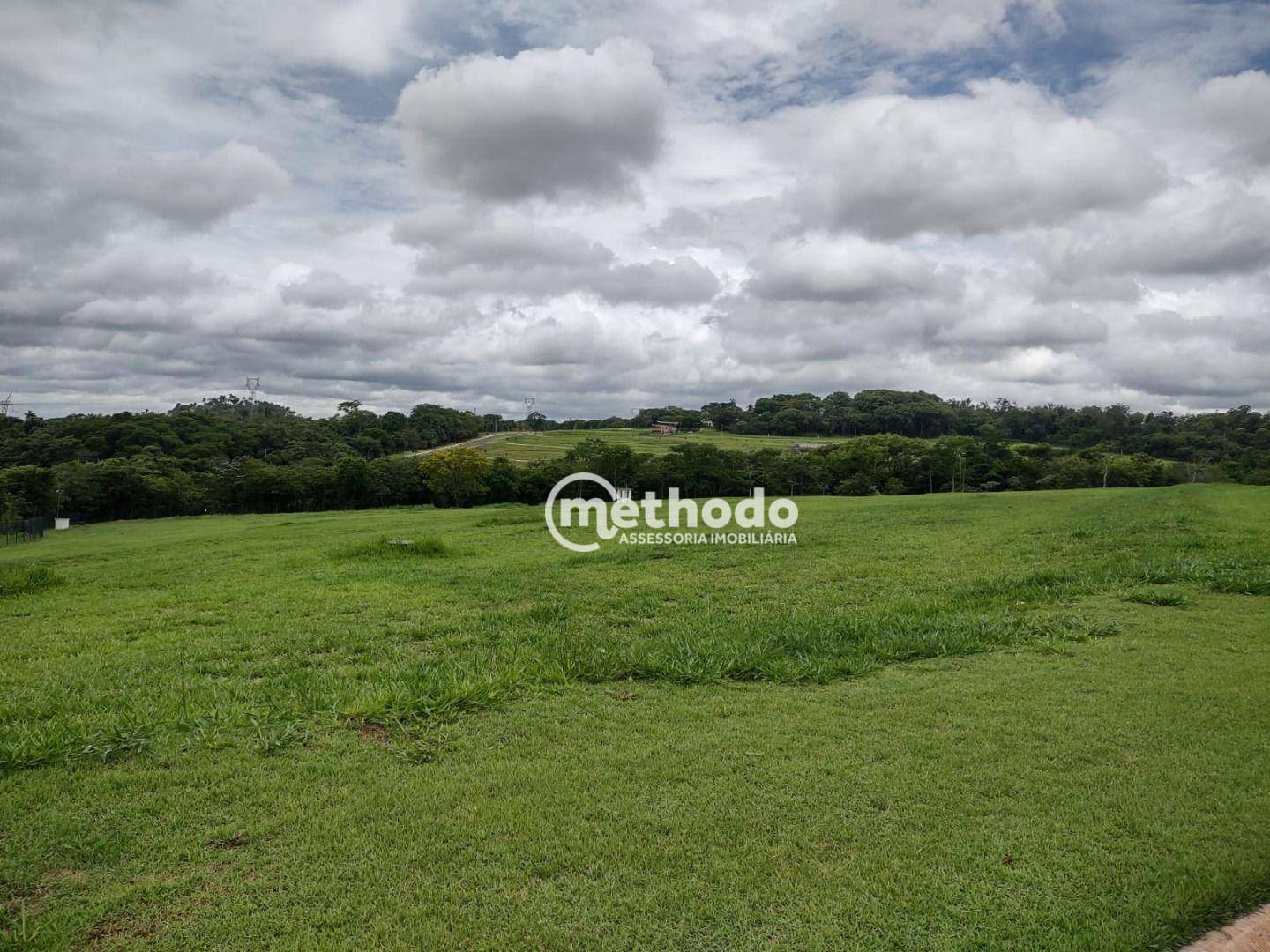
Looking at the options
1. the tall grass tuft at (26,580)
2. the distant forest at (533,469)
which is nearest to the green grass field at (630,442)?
the distant forest at (533,469)

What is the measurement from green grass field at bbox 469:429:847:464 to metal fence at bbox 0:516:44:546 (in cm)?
4060

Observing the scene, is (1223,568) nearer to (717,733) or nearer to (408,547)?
(717,733)

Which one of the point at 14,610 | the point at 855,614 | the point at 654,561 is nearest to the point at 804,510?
the point at 654,561

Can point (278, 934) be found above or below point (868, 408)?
below

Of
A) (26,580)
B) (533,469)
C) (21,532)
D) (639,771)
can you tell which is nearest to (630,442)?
(533,469)

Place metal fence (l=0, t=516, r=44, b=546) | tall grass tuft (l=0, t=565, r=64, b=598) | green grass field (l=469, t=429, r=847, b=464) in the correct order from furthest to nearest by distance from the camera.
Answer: green grass field (l=469, t=429, r=847, b=464)
metal fence (l=0, t=516, r=44, b=546)
tall grass tuft (l=0, t=565, r=64, b=598)

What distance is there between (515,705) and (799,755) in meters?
2.30

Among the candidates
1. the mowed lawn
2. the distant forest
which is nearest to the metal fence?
the distant forest

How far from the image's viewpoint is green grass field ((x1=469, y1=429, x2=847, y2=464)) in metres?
79.8

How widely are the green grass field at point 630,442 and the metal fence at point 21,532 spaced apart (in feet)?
133

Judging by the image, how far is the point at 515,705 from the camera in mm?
5598

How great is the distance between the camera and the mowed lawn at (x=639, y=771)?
10.4 feet

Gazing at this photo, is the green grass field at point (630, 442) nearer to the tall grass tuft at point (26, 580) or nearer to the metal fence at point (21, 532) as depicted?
the metal fence at point (21, 532)

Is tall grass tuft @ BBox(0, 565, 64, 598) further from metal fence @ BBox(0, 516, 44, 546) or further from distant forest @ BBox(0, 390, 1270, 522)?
distant forest @ BBox(0, 390, 1270, 522)
